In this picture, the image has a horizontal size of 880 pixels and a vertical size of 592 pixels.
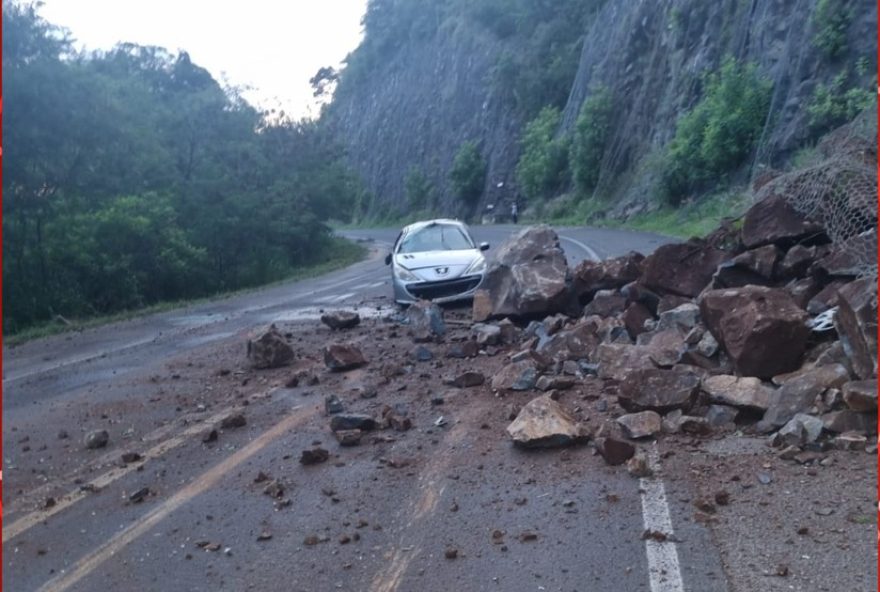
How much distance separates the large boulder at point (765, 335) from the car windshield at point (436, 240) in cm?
878

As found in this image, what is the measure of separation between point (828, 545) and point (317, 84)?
346 feet

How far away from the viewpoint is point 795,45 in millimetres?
28391

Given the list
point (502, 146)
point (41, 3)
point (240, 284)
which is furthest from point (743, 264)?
point (502, 146)

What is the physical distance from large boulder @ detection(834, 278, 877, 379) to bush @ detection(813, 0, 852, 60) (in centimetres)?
2081

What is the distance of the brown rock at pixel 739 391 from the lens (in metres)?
6.86

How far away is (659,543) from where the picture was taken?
4910 millimetres

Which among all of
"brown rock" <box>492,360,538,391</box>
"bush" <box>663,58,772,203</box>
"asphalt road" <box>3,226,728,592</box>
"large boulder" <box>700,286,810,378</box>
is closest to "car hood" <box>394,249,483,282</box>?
"asphalt road" <box>3,226,728,592</box>

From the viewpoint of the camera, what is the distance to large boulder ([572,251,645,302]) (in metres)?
12.2

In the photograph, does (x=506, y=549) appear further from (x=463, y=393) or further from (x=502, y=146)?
(x=502, y=146)

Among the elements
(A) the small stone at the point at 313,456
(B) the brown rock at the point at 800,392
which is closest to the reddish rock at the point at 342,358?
(A) the small stone at the point at 313,456

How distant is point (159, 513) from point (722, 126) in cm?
2983

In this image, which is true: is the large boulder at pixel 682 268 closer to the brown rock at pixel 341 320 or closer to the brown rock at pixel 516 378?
the brown rock at pixel 516 378

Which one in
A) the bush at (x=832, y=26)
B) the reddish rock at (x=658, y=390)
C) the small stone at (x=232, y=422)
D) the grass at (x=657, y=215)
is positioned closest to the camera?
the reddish rock at (x=658, y=390)

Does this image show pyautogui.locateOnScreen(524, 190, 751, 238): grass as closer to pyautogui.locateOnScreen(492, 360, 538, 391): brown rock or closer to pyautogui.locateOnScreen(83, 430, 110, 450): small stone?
pyautogui.locateOnScreen(492, 360, 538, 391): brown rock
